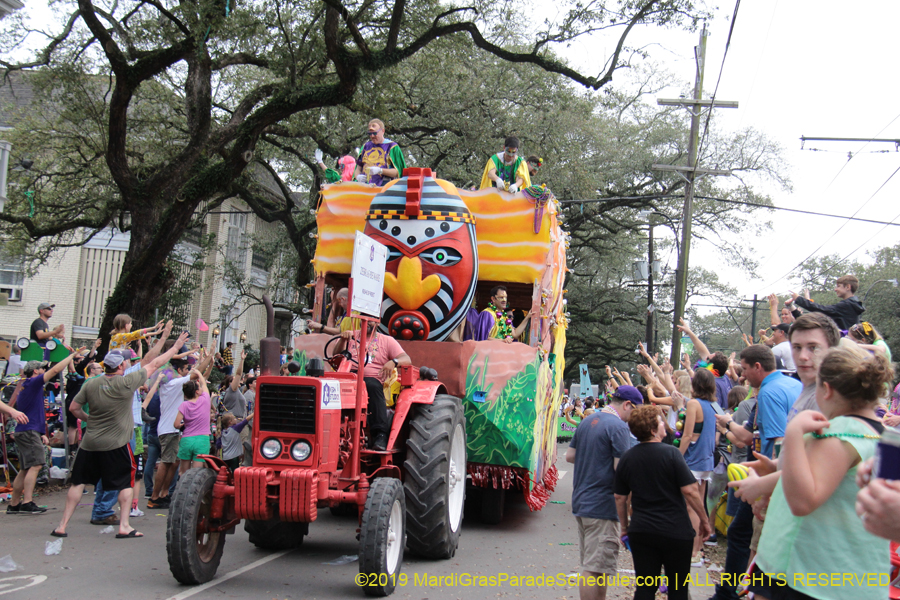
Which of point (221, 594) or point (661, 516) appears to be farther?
point (221, 594)

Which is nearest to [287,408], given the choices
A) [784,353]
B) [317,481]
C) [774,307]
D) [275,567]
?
[317,481]

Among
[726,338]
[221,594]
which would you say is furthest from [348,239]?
[726,338]

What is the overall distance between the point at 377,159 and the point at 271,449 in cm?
512

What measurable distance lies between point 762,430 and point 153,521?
694 centimetres

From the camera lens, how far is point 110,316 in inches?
487

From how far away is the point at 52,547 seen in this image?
6.76m

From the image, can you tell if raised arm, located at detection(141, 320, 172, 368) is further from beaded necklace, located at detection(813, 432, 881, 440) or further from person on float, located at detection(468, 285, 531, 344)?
beaded necklace, located at detection(813, 432, 881, 440)

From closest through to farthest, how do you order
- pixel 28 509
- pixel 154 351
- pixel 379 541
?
1. pixel 379 541
2. pixel 154 351
3. pixel 28 509

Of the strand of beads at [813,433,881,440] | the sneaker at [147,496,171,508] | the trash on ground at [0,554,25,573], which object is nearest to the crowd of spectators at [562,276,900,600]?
the strand of beads at [813,433,881,440]

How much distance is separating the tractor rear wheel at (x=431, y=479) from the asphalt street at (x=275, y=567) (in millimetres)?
223

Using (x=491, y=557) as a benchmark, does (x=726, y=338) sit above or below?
above

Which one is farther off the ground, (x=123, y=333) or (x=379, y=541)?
(x=123, y=333)

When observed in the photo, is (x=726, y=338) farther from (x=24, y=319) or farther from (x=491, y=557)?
(x=491, y=557)

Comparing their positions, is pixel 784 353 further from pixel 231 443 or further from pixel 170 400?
pixel 170 400
